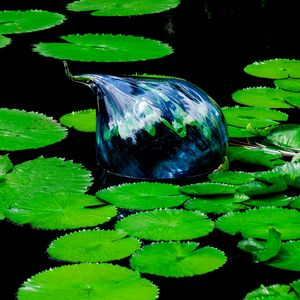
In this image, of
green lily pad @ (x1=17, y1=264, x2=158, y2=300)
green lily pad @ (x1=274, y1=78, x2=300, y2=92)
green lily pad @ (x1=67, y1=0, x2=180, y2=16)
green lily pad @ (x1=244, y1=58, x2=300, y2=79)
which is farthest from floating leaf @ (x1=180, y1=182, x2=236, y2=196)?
green lily pad @ (x1=67, y1=0, x2=180, y2=16)

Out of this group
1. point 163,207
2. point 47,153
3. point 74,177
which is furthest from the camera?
point 47,153

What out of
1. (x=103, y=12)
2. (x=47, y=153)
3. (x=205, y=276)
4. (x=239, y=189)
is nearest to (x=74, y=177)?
(x=47, y=153)

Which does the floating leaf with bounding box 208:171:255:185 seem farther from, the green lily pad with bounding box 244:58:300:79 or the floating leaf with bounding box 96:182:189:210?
the green lily pad with bounding box 244:58:300:79

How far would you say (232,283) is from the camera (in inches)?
69.4

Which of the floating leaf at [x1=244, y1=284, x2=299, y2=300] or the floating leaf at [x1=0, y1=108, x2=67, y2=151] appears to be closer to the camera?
the floating leaf at [x1=244, y1=284, x2=299, y2=300]

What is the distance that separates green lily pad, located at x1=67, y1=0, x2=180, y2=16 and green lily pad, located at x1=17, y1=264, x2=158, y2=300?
2.23 meters

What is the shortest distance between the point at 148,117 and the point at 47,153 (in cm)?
31

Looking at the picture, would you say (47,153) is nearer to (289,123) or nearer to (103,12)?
(289,123)

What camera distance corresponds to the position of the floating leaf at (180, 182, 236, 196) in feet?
6.82

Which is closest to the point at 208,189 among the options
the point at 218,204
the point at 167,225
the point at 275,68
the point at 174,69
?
the point at 218,204

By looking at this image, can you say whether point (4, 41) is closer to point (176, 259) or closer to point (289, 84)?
point (289, 84)

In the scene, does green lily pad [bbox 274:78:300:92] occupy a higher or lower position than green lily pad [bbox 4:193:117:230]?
higher

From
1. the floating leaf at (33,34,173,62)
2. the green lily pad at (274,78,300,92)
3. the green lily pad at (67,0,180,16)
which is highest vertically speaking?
the green lily pad at (67,0,180,16)

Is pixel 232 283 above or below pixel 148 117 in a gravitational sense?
below
